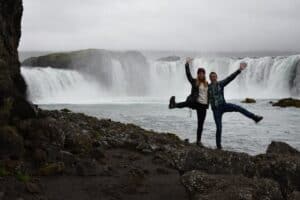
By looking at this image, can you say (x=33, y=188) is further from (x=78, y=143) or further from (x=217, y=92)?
(x=217, y=92)

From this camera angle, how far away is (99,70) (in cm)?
9869

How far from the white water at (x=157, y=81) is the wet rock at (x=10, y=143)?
60.3 metres

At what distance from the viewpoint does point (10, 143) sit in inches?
425

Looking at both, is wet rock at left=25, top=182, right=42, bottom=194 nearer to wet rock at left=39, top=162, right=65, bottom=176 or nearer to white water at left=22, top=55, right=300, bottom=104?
wet rock at left=39, top=162, right=65, bottom=176

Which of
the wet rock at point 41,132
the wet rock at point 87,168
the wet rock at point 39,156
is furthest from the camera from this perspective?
the wet rock at point 41,132

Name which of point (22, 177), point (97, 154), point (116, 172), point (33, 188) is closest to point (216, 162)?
point (116, 172)

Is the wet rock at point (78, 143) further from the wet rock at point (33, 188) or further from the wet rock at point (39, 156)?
the wet rock at point (33, 188)

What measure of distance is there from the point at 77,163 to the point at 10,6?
21.8 feet

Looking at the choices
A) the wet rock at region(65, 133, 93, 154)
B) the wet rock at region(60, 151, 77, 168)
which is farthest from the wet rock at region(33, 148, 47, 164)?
the wet rock at region(65, 133, 93, 154)

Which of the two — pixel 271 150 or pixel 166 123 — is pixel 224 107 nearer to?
pixel 271 150

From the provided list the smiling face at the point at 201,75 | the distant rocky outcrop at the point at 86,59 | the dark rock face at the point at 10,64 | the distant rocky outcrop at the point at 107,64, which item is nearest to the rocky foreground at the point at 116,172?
the dark rock face at the point at 10,64

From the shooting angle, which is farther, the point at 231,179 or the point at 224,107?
the point at 224,107

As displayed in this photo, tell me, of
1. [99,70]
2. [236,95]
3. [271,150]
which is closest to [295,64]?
[236,95]

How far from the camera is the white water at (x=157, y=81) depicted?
246ft
